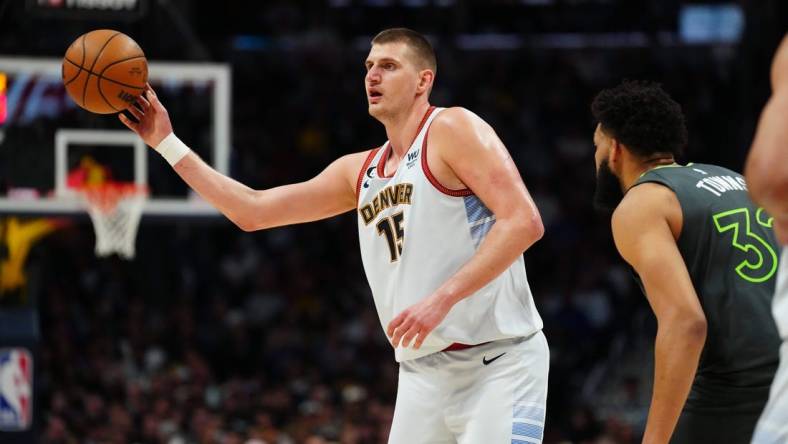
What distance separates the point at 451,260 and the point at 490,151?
493mm

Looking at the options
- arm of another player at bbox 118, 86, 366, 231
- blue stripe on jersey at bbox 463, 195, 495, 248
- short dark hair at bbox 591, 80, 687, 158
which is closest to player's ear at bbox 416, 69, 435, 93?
arm of another player at bbox 118, 86, 366, 231

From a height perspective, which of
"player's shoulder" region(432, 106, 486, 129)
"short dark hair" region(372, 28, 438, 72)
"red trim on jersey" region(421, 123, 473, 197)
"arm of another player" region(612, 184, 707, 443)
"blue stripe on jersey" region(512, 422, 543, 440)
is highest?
"short dark hair" region(372, 28, 438, 72)

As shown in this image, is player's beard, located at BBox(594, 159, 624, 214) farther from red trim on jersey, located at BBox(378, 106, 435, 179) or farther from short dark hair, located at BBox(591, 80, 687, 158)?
red trim on jersey, located at BBox(378, 106, 435, 179)

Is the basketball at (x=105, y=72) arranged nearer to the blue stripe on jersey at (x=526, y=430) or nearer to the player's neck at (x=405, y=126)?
the player's neck at (x=405, y=126)

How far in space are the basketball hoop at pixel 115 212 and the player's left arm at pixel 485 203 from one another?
19.2ft

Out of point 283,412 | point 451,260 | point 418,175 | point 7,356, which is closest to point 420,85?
point 418,175

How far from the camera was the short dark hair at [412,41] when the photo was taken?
5312 millimetres

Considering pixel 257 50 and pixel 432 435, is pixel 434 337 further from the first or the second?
pixel 257 50

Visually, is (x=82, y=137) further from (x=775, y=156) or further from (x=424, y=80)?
(x=775, y=156)

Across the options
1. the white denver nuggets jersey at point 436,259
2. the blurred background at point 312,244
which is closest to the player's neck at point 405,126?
the white denver nuggets jersey at point 436,259

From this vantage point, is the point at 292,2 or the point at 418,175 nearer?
the point at 418,175

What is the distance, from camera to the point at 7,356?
37.2 ft

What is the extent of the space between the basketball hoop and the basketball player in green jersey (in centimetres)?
676

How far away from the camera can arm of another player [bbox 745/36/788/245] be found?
2.62 meters
